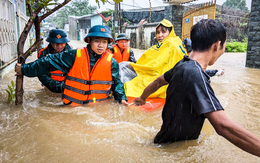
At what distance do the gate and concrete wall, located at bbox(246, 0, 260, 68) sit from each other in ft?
5.25

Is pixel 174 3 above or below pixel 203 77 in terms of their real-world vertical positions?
above

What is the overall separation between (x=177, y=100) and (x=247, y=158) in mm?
892

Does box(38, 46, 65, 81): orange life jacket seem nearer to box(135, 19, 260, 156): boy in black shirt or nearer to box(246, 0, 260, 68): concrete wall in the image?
box(135, 19, 260, 156): boy in black shirt

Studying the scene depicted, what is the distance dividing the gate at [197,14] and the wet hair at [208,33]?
7995 mm

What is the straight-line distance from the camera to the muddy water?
1.68 metres

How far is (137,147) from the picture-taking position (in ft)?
6.07

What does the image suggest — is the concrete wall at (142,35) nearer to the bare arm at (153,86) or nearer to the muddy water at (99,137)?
the muddy water at (99,137)

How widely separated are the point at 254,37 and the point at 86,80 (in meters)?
6.81

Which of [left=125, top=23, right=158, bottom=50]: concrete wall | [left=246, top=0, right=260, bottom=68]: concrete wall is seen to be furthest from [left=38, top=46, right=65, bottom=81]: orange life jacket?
[left=125, top=23, right=158, bottom=50]: concrete wall

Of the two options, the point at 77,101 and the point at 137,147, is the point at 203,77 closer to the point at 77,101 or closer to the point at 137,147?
the point at 137,147

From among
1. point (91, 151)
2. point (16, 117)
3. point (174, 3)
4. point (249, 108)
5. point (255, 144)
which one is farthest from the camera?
point (174, 3)

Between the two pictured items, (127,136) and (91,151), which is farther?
(127,136)

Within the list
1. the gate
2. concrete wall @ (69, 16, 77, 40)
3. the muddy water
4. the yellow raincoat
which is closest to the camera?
the muddy water

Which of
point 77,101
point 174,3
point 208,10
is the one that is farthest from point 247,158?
point 174,3
